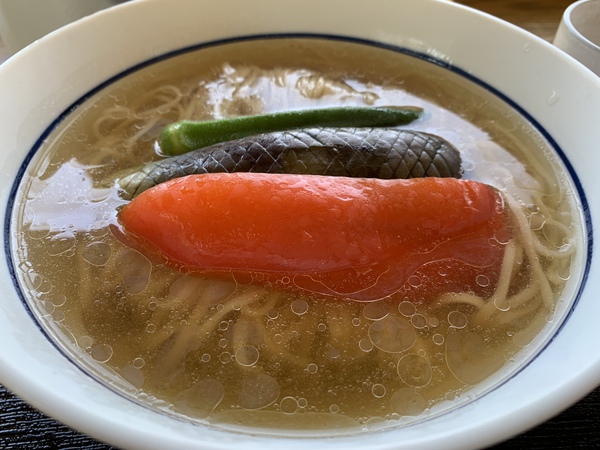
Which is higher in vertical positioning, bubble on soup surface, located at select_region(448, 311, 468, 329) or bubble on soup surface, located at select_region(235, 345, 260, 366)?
bubble on soup surface, located at select_region(235, 345, 260, 366)

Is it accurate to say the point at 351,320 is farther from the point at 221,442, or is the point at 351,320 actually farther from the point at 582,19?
the point at 582,19

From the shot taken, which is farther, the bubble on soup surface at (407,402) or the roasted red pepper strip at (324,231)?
the roasted red pepper strip at (324,231)

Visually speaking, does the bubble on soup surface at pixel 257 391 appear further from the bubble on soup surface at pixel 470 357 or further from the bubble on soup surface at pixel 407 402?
the bubble on soup surface at pixel 470 357

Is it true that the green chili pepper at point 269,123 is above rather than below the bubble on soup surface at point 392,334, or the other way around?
above

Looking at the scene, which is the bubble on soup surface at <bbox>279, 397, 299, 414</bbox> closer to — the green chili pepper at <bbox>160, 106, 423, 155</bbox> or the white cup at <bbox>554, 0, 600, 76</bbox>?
the green chili pepper at <bbox>160, 106, 423, 155</bbox>

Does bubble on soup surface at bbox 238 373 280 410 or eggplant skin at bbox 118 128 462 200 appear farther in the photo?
eggplant skin at bbox 118 128 462 200

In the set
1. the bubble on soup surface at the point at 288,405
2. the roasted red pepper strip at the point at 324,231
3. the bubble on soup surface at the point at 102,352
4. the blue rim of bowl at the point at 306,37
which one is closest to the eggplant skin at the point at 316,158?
the roasted red pepper strip at the point at 324,231

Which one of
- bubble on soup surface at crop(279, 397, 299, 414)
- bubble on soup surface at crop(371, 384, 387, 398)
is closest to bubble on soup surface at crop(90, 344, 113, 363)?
bubble on soup surface at crop(279, 397, 299, 414)

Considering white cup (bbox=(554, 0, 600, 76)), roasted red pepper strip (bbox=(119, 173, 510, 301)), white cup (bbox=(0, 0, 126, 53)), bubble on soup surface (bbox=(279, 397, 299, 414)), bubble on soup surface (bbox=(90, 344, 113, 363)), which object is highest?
white cup (bbox=(0, 0, 126, 53))
